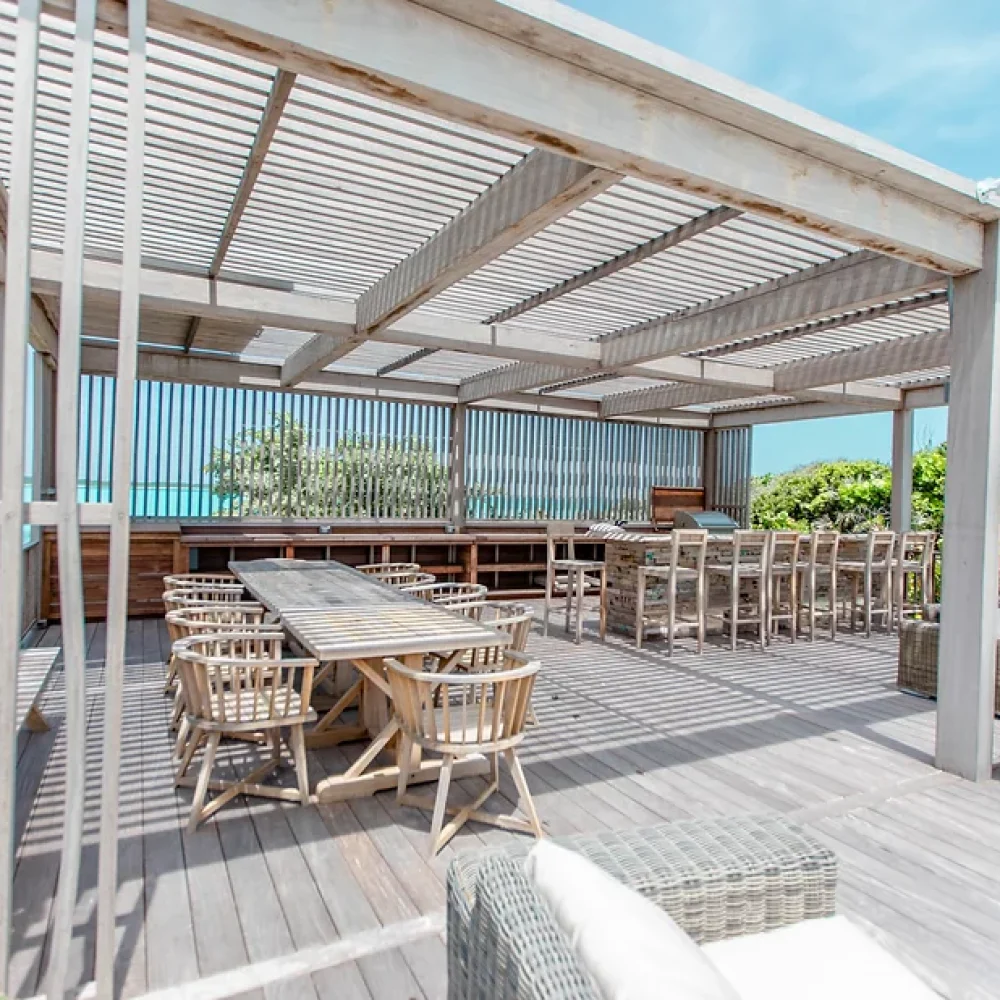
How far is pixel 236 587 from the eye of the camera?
5.31m

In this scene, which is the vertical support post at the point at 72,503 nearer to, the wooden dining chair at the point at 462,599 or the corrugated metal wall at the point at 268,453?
the wooden dining chair at the point at 462,599

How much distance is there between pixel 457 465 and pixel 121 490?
28.8 ft

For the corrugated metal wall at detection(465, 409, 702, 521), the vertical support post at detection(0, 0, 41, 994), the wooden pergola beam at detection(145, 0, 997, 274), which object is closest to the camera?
the vertical support post at detection(0, 0, 41, 994)

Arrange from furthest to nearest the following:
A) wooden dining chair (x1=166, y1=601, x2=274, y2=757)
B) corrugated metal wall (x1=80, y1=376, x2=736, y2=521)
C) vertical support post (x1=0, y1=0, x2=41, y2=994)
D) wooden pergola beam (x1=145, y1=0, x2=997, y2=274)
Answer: corrugated metal wall (x1=80, y1=376, x2=736, y2=521) → wooden dining chair (x1=166, y1=601, x2=274, y2=757) → wooden pergola beam (x1=145, y1=0, x2=997, y2=274) → vertical support post (x1=0, y1=0, x2=41, y2=994)

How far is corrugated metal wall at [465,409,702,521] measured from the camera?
437 inches

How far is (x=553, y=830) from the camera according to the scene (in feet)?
10.2

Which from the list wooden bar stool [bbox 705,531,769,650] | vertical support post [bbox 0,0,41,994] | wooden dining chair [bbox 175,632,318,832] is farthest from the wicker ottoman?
vertical support post [bbox 0,0,41,994]

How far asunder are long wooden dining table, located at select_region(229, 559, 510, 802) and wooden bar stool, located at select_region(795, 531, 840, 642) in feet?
14.3

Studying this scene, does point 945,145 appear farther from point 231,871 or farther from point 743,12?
point 231,871

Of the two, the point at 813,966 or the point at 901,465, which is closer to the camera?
the point at 813,966

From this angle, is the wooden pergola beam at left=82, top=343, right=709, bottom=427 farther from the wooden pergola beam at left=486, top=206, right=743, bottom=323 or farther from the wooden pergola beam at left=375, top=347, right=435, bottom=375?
the wooden pergola beam at left=486, top=206, right=743, bottom=323

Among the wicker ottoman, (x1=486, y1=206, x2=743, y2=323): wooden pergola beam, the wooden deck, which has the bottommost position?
the wooden deck

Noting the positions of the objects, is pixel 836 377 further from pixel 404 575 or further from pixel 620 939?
pixel 620 939

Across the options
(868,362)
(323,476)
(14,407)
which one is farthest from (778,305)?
(323,476)
